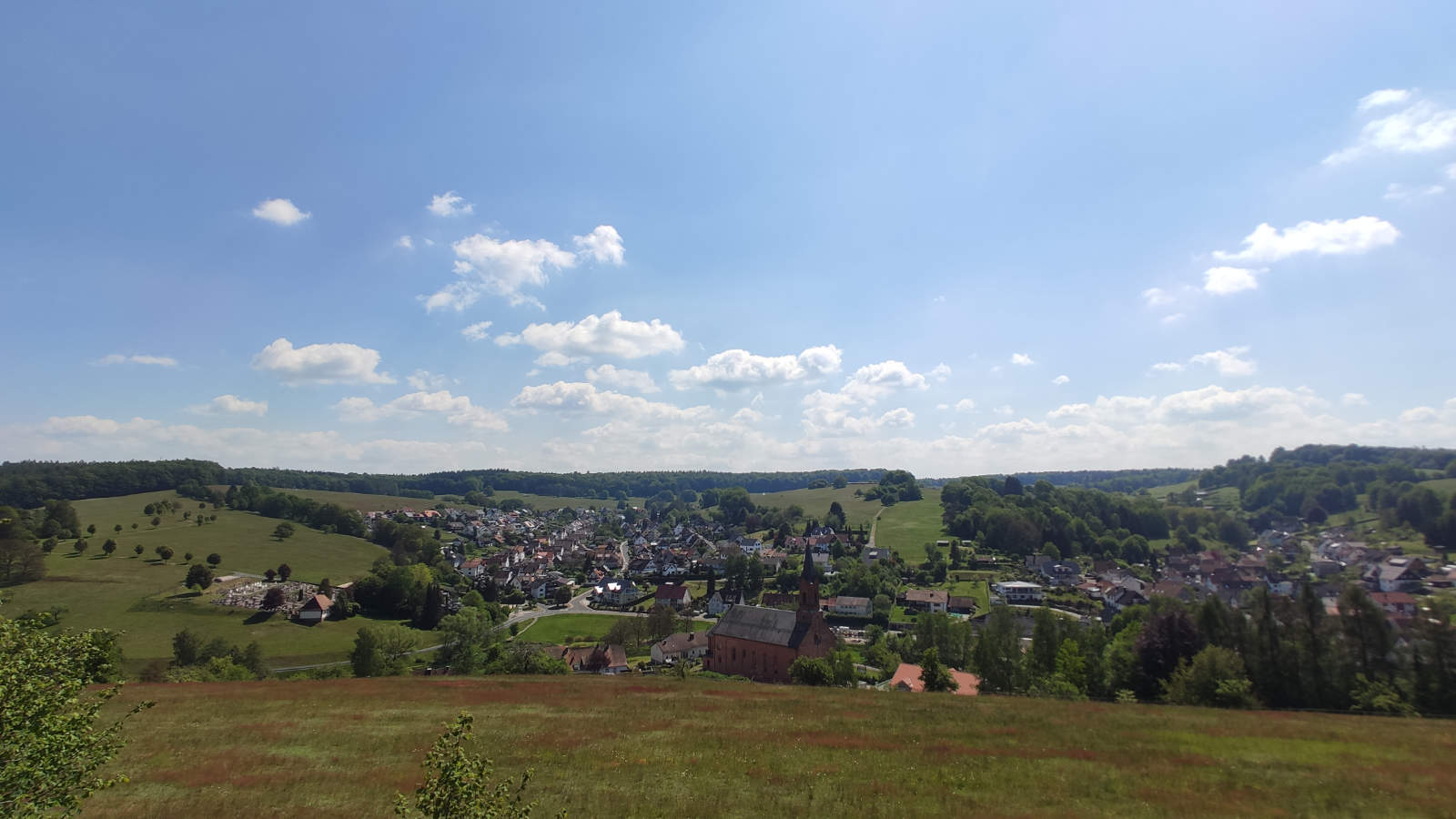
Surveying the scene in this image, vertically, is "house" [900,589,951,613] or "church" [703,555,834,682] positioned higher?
"church" [703,555,834,682]

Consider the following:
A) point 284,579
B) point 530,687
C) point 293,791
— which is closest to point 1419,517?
point 530,687

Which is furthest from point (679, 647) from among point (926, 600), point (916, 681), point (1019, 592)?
point (1019, 592)

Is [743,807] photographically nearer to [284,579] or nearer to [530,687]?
[530,687]

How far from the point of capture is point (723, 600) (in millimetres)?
135000

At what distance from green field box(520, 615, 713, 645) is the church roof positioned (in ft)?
122

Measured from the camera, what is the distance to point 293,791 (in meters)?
20.0

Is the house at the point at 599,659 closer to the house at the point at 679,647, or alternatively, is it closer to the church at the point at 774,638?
the house at the point at 679,647

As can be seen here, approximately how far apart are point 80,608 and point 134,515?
262ft

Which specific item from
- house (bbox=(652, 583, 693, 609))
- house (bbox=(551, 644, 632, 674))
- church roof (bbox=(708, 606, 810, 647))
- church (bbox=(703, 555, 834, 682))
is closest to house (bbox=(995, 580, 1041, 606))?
house (bbox=(652, 583, 693, 609))

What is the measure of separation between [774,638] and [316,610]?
77183 millimetres

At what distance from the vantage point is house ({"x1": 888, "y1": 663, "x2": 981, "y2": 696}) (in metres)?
58.0

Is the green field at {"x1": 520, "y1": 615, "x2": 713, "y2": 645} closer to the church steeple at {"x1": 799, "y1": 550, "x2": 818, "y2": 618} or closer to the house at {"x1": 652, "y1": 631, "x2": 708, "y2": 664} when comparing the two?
the house at {"x1": 652, "y1": 631, "x2": 708, "y2": 664}

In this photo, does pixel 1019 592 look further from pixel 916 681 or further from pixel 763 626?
pixel 916 681

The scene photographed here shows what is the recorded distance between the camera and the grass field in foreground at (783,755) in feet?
62.7
